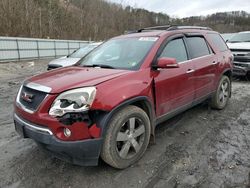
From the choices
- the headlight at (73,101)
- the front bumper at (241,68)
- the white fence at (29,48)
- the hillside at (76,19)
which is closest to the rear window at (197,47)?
the headlight at (73,101)

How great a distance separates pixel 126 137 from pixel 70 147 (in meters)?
0.74

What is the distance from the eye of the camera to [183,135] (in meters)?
4.07

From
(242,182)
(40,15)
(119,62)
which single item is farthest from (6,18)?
(242,182)

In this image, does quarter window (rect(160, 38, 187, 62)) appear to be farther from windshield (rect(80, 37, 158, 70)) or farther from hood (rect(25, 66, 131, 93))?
hood (rect(25, 66, 131, 93))

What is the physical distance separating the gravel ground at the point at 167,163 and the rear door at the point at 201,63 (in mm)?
687

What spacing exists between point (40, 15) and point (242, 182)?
24.0 m

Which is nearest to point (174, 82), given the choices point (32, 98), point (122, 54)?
point (122, 54)

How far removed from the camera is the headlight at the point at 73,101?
2596 millimetres

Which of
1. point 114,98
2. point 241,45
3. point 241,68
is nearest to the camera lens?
point 114,98

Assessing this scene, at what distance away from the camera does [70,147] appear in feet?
8.57

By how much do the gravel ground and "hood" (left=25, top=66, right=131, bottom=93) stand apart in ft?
3.55

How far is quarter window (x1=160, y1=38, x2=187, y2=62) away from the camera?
12.4ft

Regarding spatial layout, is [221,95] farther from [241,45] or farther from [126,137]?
[241,45]

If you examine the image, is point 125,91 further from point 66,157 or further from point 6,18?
point 6,18
